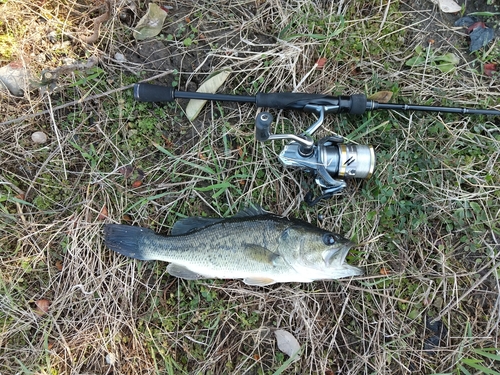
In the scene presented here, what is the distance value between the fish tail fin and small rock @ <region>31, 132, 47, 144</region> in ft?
3.37

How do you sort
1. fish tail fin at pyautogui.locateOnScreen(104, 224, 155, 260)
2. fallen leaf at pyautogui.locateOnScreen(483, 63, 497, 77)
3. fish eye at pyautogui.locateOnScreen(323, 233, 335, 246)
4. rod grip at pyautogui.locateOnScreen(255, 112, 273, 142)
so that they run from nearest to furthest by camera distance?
rod grip at pyautogui.locateOnScreen(255, 112, 273, 142) → fish eye at pyautogui.locateOnScreen(323, 233, 335, 246) → fish tail fin at pyautogui.locateOnScreen(104, 224, 155, 260) → fallen leaf at pyautogui.locateOnScreen(483, 63, 497, 77)

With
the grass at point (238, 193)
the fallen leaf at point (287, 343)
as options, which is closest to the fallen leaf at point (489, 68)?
the grass at point (238, 193)

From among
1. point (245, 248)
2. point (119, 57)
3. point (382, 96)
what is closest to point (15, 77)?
point (119, 57)

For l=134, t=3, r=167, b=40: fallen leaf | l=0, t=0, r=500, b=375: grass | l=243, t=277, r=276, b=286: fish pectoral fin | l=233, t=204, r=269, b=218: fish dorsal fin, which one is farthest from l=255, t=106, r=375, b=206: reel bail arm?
l=134, t=3, r=167, b=40: fallen leaf

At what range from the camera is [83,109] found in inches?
131

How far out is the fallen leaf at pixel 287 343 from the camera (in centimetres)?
306

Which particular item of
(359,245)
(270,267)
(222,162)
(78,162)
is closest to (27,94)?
(78,162)

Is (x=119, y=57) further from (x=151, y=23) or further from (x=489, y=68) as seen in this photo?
(x=489, y=68)

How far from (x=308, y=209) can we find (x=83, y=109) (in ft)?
7.50

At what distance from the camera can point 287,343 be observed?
307cm

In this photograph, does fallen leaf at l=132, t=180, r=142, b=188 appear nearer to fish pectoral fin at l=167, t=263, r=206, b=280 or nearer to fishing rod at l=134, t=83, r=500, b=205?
fishing rod at l=134, t=83, r=500, b=205

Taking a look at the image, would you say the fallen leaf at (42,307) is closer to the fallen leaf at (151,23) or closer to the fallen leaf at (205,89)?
the fallen leaf at (205,89)

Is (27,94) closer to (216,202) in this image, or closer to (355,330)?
(216,202)

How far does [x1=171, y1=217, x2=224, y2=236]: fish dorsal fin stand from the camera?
302 centimetres
